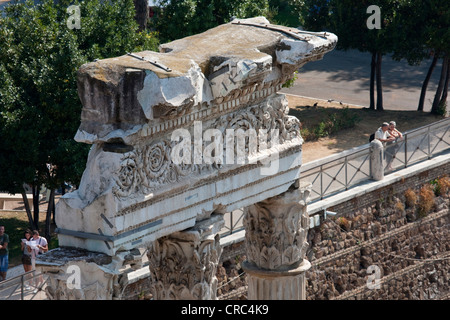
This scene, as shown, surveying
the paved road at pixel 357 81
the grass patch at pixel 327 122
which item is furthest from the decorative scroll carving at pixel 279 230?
the paved road at pixel 357 81

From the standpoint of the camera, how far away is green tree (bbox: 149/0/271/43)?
956 inches

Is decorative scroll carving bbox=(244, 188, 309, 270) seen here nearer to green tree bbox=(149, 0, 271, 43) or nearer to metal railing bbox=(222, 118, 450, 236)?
metal railing bbox=(222, 118, 450, 236)

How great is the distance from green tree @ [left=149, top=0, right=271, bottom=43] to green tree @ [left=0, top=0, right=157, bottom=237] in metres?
4.25

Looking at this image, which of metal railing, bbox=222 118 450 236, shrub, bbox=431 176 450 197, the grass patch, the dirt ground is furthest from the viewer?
the grass patch

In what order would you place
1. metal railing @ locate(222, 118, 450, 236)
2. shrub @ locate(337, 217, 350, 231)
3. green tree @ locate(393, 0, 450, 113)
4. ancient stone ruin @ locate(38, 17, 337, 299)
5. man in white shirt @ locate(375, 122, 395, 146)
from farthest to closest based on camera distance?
green tree @ locate(393, 0, 450, 113)
man in white shirt @ locate(375, 122, 395, 146)
shrub @ locate(337, 217, 350, 231)
metal railing @ locate(222, 118, 450, 236)
ancient stone ruin @ locate(38, 17, 337, 299)

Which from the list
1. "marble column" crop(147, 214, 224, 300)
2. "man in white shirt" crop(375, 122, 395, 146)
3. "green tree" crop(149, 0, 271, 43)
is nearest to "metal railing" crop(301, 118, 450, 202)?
"man in white shirt" crop(375, 122, 395, 146)

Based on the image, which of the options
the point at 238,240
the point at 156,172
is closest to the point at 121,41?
the point at 238,240

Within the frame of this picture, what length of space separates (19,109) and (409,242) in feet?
26.7

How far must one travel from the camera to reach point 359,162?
68.2 ft

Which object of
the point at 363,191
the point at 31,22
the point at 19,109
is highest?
the point at 31,22

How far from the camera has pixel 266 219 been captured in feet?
44.7

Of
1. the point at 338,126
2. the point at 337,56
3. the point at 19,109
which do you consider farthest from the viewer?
the point at 337,56

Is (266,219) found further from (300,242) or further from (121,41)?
(121,41)
